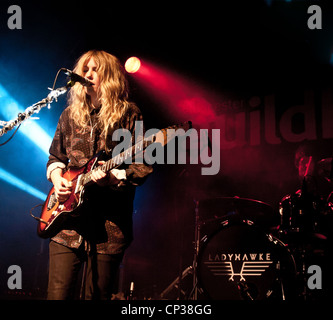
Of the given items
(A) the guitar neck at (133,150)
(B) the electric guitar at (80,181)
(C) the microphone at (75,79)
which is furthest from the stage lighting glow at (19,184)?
(A) the guitar neck at (133,150)

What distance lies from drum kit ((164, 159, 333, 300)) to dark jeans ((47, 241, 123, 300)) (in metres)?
2.16

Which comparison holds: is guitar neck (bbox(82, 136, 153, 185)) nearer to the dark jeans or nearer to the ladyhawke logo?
the dark jeans

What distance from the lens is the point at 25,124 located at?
491cm

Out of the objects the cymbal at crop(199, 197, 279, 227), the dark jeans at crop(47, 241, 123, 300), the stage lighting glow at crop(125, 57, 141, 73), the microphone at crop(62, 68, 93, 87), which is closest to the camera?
the dark jeans at crop(47, 241, 123, 300)

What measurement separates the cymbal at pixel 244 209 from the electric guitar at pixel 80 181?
1.91 meters

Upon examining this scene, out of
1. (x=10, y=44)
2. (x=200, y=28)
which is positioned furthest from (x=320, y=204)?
(x=10, y=44)

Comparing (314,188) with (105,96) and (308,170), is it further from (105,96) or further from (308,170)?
(105,96)

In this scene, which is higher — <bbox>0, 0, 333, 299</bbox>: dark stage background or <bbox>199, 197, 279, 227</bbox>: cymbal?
<bbox>0, 0, 333, 299</bbox>: dark stage background

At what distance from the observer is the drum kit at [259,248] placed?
347cm

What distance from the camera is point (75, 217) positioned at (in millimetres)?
2096

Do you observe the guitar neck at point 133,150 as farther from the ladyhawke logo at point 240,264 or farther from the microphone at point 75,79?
the ladyhawke logo at point 240,264

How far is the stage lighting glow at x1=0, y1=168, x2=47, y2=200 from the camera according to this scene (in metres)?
4.78

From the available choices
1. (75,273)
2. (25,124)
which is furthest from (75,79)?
(25,124)

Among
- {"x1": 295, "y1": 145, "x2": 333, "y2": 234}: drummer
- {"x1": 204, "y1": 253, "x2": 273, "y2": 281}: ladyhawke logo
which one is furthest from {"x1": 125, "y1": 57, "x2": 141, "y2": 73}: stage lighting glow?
{"x1": 204, "y1": 253, "x2": 273, "y2": 281}: ladyhawke logo
